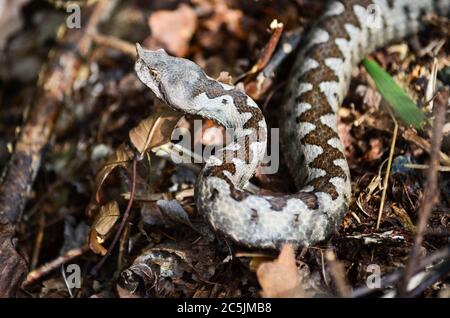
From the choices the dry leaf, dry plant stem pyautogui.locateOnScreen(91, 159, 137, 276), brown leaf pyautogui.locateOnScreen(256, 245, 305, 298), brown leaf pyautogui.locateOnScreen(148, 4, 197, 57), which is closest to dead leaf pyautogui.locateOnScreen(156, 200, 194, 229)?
dry plant stem pyautogui.locateOnScreen(91, 159, 137, 276)

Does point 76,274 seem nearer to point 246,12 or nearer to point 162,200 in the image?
point 162,200

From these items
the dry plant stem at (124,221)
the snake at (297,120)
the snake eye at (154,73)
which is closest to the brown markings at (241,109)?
the snake at (297,120)

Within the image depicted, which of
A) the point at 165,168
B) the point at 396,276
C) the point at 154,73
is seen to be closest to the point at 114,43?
the point at 154,73

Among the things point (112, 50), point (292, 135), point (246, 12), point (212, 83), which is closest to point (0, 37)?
point (112, 50)

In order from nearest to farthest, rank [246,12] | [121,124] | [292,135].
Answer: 1. [292,135]
2. [121,124]
3. [246,12]

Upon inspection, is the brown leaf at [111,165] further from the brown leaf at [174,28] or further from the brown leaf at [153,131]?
the brown leaf at [174,28]

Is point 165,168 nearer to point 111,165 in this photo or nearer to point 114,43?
point 111,165

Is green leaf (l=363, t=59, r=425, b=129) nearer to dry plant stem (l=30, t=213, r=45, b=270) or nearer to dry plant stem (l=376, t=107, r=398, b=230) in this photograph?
dry plant stem (l=376, t=107, r=398, b=230)
